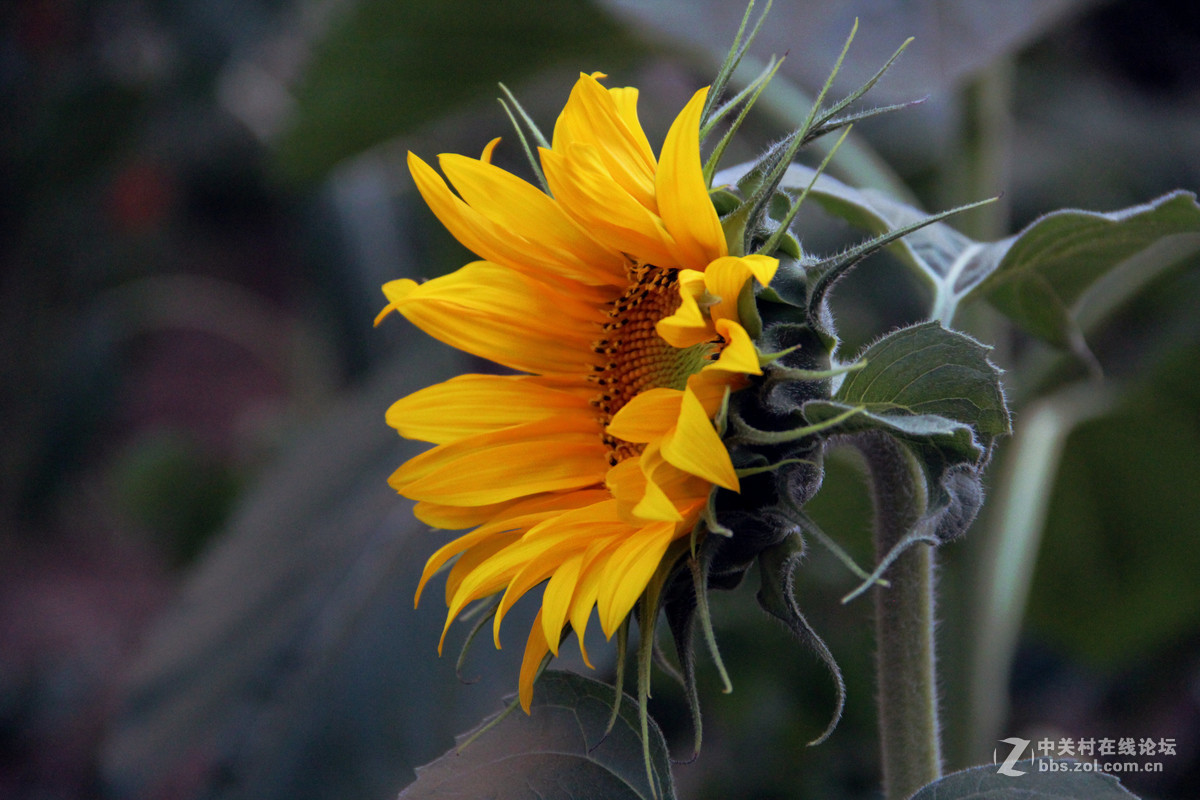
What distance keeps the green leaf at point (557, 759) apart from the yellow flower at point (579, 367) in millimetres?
43

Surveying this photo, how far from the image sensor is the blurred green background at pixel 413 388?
0.81 meters

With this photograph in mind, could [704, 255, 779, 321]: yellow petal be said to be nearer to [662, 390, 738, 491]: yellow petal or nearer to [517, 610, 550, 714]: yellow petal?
[662, 390, 738, 491]: yellow petal

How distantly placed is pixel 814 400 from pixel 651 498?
7 cm

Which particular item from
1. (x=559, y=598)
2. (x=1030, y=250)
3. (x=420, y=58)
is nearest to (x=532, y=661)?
(x=559, y=598)

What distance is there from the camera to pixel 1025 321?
0.58 m

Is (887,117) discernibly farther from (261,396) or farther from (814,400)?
(261,396)

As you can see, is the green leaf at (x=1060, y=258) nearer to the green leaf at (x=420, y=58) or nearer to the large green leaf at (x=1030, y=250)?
the large green leaf at (x=1030, y=250)

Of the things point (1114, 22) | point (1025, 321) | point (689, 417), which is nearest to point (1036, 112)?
point (1114, 22)

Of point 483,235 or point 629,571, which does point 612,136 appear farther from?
point 629,571

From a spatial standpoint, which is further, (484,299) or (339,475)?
(339,475)

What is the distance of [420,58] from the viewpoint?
1222 mm

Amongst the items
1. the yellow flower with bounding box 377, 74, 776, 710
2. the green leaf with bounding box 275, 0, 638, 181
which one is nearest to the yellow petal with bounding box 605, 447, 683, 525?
the yellow flower with bounding box 377, 74, 776, 710

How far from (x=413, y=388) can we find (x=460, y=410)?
78cm

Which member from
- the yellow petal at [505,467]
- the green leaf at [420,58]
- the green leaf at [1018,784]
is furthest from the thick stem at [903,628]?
the green leaf at [420,58]
